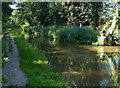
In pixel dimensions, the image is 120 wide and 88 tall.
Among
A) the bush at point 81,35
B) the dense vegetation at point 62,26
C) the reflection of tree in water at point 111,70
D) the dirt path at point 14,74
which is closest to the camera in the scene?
the dirt path at point 14,74

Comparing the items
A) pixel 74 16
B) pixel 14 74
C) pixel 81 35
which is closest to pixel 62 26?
pixel 74 16

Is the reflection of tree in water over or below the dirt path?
below

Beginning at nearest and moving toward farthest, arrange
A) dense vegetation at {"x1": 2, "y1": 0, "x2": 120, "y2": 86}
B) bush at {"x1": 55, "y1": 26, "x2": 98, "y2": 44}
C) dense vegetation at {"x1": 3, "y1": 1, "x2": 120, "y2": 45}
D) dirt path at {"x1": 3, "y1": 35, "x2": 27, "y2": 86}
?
dirt path at {"x1": 3, "y1": 35, "x2": 27, "y2": 86}
dense vegetation at {"x1": 2, "y1": 0, "x2": 120, "y2": 86}
bush at {"x1": 55, "y1": 26, "x2": 98, "y2": 44}
dense vegetation at {"x1": 3, "y1": 1, "x2": 120, "y2": 45}

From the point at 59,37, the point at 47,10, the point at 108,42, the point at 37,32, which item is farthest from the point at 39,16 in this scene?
the point at 108,42

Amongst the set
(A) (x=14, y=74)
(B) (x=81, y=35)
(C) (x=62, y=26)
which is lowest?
(A) (x=14, y=74)

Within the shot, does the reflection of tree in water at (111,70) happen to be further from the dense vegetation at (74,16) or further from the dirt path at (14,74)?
the dense vegetation at (74,16)

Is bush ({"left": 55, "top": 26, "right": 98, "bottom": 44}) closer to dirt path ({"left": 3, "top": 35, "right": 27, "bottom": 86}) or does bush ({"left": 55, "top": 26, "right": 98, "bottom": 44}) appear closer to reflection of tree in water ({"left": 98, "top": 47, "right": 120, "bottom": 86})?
reflection of tree in water ({"left": 98, "top": 47, "right": 120, "bottom": 86})

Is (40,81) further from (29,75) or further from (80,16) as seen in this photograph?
(80,16)

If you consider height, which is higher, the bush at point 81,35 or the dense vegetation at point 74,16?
the dense vegetation at point 74,16

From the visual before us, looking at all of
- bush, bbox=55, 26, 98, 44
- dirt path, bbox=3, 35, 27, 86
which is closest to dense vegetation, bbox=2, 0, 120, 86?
bush, bbox=55, 26, 98, 44

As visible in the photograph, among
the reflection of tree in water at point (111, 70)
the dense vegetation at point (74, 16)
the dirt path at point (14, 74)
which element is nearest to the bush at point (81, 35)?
the dense vegetation at point (74, 16)

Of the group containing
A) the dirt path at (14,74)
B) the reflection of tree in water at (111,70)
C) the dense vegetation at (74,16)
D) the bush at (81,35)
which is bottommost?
the reflection of tree in water at (111,70)

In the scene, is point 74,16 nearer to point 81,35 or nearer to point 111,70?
point 81,35

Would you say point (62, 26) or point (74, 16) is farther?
point (74, 16)
